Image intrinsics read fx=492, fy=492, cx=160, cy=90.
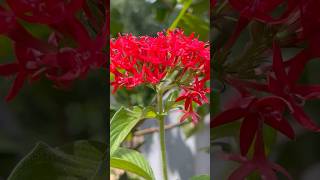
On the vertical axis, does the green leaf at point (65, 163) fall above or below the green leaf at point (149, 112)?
below

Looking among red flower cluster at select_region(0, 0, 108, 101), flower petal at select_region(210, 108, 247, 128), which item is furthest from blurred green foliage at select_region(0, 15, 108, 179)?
flower petal at select_region(210, 108, 247, 128)

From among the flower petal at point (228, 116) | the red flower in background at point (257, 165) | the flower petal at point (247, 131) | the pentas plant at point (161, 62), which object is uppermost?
the pentas plant at point (161, 62)

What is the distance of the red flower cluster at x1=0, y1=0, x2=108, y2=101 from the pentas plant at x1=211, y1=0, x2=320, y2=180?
148 millimetres

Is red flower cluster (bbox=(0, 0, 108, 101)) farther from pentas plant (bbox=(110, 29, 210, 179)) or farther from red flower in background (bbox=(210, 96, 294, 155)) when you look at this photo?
red flower in background (bbox=(210, 96, 294, 155))

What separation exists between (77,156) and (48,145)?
36mm

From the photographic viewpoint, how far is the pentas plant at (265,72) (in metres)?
0.56

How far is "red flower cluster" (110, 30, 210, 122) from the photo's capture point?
1.84ft

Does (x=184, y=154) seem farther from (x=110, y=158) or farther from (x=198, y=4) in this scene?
(x=110, y=158)

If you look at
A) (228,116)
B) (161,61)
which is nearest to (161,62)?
(161,61)

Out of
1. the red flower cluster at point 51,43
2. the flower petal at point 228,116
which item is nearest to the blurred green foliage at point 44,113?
the red flower cluster at point 51,43

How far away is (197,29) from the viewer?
2.64 ft

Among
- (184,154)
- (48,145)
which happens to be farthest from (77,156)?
(184,154)

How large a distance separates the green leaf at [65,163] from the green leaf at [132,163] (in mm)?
Answer: 33

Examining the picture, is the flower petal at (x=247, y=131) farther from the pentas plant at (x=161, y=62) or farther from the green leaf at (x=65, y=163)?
the green leaf at (x=65, y=163)
